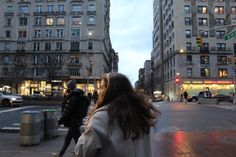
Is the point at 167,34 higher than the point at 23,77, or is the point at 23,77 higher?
the point at 167,34

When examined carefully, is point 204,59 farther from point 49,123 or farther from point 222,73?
point 49,123

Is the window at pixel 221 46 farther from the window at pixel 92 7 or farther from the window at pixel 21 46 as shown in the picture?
the window at pixel 21 46

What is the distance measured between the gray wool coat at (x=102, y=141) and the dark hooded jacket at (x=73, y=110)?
4.87 m

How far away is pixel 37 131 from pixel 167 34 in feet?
264

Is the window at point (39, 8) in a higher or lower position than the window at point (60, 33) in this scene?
higher

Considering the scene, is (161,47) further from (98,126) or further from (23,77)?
(98,126)

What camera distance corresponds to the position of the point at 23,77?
7281cm

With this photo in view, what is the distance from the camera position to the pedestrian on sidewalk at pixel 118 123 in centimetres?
233

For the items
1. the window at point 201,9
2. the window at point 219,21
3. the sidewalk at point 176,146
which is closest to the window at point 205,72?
the window at point 219,21

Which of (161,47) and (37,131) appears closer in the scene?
(37,131)

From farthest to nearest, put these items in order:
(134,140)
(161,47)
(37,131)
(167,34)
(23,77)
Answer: (161,47) → (167,34) → (23,77) → (37,131) → (134,140)

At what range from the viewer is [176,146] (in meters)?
9.51

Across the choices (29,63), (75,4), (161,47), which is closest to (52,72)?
(29,63)

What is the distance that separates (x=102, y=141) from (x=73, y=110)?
5043mm
